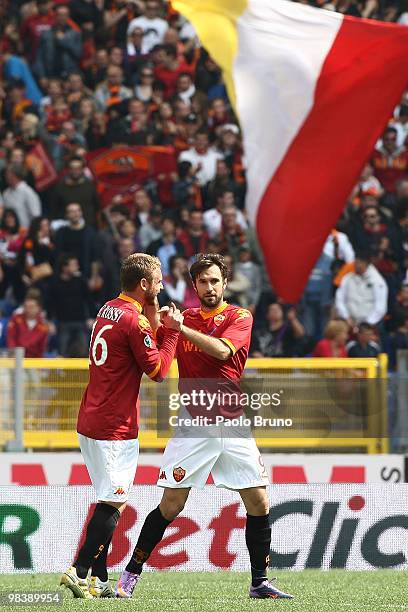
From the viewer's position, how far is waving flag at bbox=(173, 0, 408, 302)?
11766 mm

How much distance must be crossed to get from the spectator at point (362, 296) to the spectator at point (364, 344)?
3.20 ft

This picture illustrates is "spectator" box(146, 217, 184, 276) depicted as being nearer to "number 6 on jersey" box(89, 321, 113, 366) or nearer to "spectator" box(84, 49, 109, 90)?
"spectator" box(84, 49, 109, 90)

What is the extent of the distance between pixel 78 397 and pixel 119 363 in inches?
178

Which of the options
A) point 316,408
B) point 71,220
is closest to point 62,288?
point 71,220

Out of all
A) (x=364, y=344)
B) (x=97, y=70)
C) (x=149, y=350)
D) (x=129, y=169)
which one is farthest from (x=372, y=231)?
(x=149, y=350)

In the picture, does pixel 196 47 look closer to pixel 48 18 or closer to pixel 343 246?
pixel 48 18

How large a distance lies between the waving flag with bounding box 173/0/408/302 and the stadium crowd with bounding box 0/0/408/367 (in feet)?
7.32

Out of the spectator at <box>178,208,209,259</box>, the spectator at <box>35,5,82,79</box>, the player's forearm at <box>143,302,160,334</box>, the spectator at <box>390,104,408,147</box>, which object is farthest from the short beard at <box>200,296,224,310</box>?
the spectator at <box>35,5,82,79</box>

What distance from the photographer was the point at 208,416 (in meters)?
8.54

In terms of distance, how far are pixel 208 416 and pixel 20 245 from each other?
7917 mm

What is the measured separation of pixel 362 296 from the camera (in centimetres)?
1527

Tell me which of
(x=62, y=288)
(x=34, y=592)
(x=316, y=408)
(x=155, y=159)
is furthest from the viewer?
(x=155, y=159)

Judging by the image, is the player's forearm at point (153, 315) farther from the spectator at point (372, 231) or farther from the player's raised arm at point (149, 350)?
the spectator at point (372, 231)

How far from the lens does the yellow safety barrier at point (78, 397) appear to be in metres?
12.5
